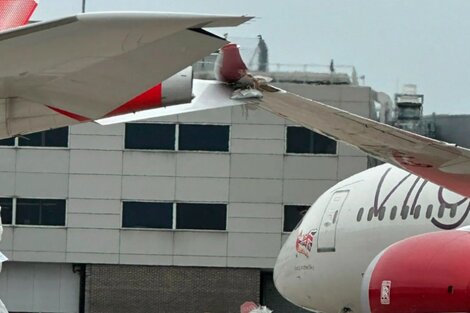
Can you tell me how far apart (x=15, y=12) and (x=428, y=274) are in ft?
22.8

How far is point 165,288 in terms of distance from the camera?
132ft

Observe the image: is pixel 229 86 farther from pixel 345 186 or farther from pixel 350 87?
pixel 350 87

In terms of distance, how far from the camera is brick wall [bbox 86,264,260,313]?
39.9m

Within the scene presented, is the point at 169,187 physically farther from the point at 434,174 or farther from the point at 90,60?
the point at 90,60

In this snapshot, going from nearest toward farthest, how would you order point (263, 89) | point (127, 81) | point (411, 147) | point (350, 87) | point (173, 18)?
1. point (173, 18)
2. point (127, 81)
3. point (263, 89)
4. point (411, 147)
5. point (350, 87)

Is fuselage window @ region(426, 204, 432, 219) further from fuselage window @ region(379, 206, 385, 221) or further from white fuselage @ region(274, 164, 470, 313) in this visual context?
fuselage window @ region(379, 206, 385, 221)

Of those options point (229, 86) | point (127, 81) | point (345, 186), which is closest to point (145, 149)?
point (345, 186)

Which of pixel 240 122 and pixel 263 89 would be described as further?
pixel 240 122

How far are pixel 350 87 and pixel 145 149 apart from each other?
6.88m

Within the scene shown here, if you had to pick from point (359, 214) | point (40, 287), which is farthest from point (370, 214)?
point (40, 287)

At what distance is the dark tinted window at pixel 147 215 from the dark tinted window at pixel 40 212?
Result: 2.07 metres

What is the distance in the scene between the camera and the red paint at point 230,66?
10.6 metres

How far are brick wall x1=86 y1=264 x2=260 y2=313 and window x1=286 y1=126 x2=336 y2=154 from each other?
14.2ft

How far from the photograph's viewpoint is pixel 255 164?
3991 centimetres
